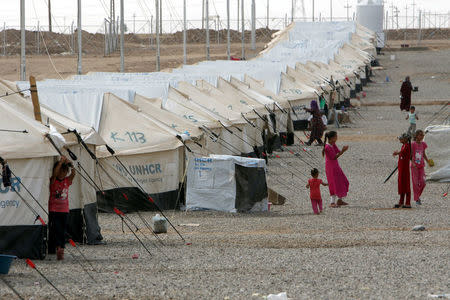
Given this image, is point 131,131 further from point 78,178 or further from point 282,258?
point 282,258

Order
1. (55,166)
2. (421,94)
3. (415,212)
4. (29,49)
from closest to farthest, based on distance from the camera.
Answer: (55,166)
(415,212)
(421,94)
(29,49)

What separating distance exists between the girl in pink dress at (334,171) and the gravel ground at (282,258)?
0.29 meters

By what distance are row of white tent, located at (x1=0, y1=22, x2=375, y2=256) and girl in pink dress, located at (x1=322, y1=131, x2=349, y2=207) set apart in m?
2.75

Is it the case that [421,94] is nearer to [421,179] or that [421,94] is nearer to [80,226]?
[421,179]

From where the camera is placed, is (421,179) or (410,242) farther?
(421,179)

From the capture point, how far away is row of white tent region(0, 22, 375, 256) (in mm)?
12914

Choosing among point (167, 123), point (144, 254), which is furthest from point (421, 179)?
point (144, 254)

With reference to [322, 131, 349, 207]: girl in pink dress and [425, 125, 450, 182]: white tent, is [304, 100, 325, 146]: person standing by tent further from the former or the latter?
[322, 131, 349, 207]: girl in pink dress

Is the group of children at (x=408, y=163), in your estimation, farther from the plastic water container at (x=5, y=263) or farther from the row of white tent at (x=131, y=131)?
the plastic water container at (x=5, y=263)

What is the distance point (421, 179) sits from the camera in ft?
60.1

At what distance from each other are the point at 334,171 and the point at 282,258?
18.5 feet

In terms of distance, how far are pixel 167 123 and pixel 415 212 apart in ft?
19.4

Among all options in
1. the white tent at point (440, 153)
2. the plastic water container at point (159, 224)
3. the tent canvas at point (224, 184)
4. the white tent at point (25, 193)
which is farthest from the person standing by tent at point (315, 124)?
the white tent at point (25, 193)

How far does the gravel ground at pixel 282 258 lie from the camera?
34.8 feet
